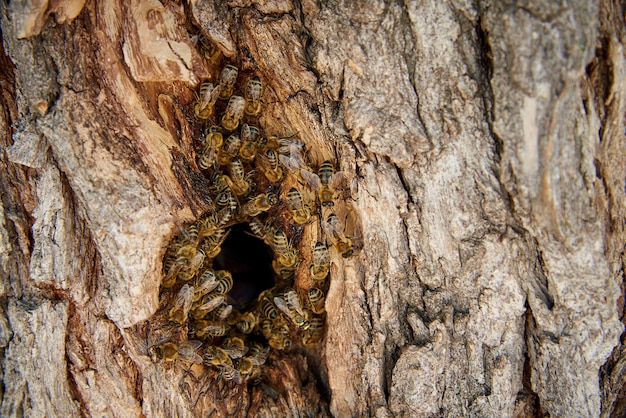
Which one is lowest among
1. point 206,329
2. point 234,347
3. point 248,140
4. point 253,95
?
point 234,347

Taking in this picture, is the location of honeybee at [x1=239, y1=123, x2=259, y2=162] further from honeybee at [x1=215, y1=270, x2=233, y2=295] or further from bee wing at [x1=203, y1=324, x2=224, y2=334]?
bee wing at [x1=203, y1=324, x2=224, y2=334]

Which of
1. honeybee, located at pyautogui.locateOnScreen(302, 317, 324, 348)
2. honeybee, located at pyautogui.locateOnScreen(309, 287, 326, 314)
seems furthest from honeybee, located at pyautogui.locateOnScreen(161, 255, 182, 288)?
honeybee, located at pyautogui.locateOnScreen(302, 317, 324, 348)

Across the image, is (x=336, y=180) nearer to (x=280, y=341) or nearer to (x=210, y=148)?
(x=210, y=148)

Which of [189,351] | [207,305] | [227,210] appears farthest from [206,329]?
[227,210]

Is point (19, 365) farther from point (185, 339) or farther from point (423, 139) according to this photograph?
point (423, 139)

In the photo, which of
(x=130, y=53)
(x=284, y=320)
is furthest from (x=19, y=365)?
(x=130, y=53)
